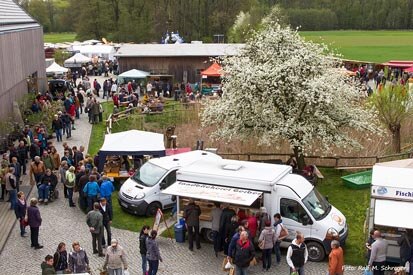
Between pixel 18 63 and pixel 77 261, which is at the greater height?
pixel 18 63

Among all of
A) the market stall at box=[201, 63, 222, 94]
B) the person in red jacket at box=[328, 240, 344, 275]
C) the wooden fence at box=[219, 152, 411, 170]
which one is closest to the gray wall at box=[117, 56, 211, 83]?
the market stall at box=[201, 63, 222, 94]

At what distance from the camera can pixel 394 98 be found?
22422 millimetres

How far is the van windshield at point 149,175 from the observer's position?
16859 mm

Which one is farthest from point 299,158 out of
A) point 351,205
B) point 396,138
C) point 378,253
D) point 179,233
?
point 378,253

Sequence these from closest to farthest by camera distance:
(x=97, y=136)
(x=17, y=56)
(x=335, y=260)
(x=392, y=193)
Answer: (x=335, y=260) < (x=392, y=193) < (x=97, y=136) < (x=17, y=56)

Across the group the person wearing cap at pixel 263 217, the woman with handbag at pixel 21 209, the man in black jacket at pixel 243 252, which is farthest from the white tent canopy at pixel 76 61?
the man in black jacket at pixel 243 252

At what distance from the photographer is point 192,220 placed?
14.1m

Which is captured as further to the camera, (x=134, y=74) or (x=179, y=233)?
(x=134, y=74)

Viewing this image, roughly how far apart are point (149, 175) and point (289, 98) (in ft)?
19.8

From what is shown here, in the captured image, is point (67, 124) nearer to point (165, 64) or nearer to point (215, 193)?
point (215, 193)

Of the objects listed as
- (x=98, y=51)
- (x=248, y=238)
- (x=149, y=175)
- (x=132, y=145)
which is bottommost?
(x=149, y=175)

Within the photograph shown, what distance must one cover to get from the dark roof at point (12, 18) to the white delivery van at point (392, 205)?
1927 cm

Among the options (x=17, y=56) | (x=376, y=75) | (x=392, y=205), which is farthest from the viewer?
(x=376, y=75)

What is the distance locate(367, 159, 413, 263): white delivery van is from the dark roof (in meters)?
19.3
